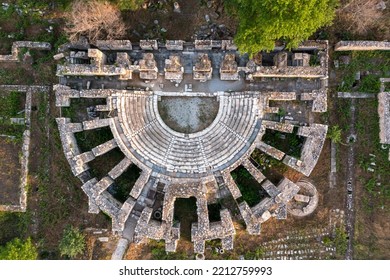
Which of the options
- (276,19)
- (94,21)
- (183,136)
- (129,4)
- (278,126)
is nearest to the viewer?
(276,19)

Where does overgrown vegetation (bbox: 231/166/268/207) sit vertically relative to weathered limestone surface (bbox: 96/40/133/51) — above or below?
below

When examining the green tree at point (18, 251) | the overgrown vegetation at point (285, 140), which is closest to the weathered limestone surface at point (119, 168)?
the green tree at point (18, 251)

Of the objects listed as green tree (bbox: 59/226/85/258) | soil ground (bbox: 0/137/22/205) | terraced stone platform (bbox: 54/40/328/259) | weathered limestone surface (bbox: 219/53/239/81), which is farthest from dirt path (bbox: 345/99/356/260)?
soil ground (bbox: 0/137/22/205)

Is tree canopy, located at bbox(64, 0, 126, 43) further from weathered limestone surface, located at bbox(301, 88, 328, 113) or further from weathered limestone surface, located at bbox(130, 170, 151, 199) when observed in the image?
weathered limestone surface, located at bbox(301, 88, 328, 113)

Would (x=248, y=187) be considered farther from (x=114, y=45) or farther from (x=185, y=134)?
(x=114, y=45)

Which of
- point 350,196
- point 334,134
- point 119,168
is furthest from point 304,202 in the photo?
point 119,168

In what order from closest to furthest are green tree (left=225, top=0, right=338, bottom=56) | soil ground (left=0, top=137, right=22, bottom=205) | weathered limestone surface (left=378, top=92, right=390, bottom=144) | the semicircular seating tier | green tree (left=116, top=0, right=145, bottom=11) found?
green tree (left=225, top=0, right=338, bottom=56)
green tree (left=116, top=0, right=145, bottom=11)
the semicircular seating tier
weathered limestone surface (left=378, top=92, right=390, bottom=144)
soil ground (left=0, top=137, right=22, bottom=205)
